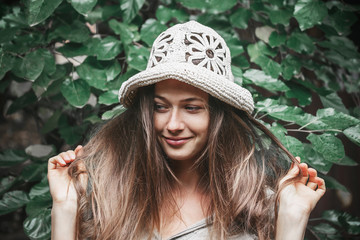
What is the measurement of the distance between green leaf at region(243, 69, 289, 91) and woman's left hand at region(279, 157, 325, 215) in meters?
0.39

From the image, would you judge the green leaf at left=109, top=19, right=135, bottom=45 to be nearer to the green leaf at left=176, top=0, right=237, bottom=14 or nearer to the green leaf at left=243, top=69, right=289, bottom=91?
the green leaf at left=176, top=0, right=237, bottom=14

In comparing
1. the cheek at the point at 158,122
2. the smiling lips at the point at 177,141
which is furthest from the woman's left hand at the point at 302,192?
the cheek at the point at 158,122

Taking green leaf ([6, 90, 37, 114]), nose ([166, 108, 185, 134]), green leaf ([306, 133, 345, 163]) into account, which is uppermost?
nose ([166, 108, 185, 134])

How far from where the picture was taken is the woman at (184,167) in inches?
51.4

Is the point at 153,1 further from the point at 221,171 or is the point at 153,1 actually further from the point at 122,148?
the point at 221,171

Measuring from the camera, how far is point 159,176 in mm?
1504

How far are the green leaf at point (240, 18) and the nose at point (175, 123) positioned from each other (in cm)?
62

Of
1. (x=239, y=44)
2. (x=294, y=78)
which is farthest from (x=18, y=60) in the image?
(x=294, y=78)

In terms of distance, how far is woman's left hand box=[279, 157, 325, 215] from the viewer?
1248 millimetres

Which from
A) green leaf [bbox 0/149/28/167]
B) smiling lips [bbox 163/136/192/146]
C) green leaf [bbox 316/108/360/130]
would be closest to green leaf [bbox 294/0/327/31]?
green leaf [bbox 316/108/360/130]

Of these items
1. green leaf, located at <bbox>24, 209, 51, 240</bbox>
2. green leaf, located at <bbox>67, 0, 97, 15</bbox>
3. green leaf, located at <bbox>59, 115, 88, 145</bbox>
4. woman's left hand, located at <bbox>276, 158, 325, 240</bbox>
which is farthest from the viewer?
green leaf, located at <bbox>59, 115, 88, 145</bbox>

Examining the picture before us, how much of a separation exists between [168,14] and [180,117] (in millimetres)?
628

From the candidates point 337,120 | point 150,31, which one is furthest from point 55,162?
point 337,120

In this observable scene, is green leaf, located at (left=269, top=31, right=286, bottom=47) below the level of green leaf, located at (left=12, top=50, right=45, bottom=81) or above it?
above
